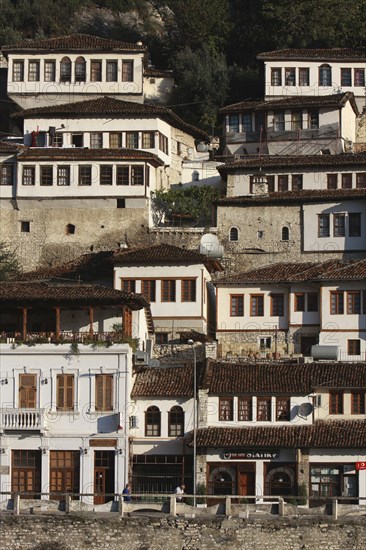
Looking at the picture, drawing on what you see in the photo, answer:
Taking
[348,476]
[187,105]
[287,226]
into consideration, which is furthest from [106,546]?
[187,105]

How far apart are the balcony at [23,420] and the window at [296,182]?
28.7 m

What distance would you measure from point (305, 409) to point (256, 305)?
1279 cm

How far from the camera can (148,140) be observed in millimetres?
103250

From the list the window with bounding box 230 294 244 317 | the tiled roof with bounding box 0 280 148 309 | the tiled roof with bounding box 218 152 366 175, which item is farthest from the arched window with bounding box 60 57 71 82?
the tiled roof with bounding box 0 280 148 309

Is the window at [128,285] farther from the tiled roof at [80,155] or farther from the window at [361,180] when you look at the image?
the window at [361,180]

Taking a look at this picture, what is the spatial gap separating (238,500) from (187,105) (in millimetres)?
49693

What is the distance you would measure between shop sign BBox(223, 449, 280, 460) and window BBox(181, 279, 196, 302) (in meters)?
14.4

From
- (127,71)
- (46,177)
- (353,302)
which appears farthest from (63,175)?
(353,302)

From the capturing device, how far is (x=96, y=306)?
261 ft

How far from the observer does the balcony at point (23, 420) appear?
76.2m

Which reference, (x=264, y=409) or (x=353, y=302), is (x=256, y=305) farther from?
(x=264, y=409)

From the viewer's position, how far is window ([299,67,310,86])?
4491 inches

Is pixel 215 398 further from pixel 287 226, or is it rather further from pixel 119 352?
pixel 287 226

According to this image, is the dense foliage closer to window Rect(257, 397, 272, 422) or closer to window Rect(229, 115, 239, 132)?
window Rect(229, 115, 239, 132)
